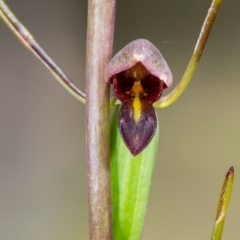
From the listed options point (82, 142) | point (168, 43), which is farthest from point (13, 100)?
point (168, 43)

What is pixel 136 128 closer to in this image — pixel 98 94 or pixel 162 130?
pixel 98 94

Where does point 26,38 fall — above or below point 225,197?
above

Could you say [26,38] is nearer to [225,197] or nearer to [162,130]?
[225,197]

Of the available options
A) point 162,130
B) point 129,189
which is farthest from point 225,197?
point 162,130

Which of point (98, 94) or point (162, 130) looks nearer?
point (98, 94)

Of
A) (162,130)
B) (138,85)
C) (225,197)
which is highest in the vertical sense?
(162,130)

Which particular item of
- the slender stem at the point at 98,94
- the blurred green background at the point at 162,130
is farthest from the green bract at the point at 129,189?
the blurred green background at the point at 162,130
